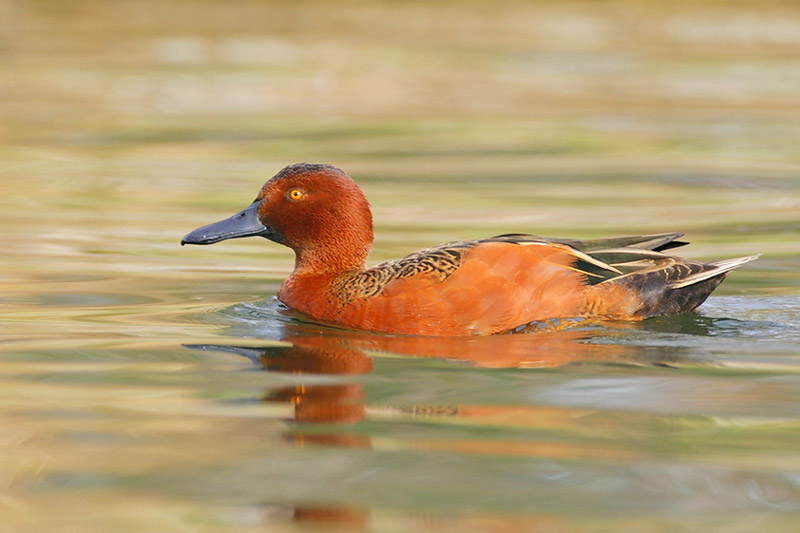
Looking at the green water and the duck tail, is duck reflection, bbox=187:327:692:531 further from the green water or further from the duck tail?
the duck tail

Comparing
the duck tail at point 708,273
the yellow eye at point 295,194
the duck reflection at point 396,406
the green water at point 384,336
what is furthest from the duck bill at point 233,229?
the duck tail at point 708,273

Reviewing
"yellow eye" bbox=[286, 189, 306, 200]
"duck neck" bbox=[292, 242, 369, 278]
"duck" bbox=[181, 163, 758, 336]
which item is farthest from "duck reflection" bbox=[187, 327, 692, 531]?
"yellow eye" bbox=[286, 189, 306, 200]

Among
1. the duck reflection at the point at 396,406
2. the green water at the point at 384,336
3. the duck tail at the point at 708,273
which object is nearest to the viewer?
the green water at the point at 384,336

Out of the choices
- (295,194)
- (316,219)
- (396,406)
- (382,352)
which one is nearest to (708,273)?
(382,352)

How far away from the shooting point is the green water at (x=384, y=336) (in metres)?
4.50

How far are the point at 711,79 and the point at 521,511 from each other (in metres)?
16.9

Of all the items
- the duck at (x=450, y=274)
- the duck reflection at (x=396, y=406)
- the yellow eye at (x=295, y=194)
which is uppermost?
the yellow eye at (x=295, y=194)

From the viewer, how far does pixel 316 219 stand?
7.60 metres

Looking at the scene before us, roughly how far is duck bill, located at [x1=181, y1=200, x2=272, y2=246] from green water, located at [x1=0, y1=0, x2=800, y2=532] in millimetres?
421

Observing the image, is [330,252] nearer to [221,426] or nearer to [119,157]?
[221,426]

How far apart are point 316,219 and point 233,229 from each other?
1.57ft

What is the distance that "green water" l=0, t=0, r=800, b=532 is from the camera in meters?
4.50

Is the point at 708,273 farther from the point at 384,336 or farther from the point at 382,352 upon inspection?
the point at 382,352

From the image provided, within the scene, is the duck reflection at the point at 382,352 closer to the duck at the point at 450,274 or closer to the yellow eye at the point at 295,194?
the duck at the point at 450,274
